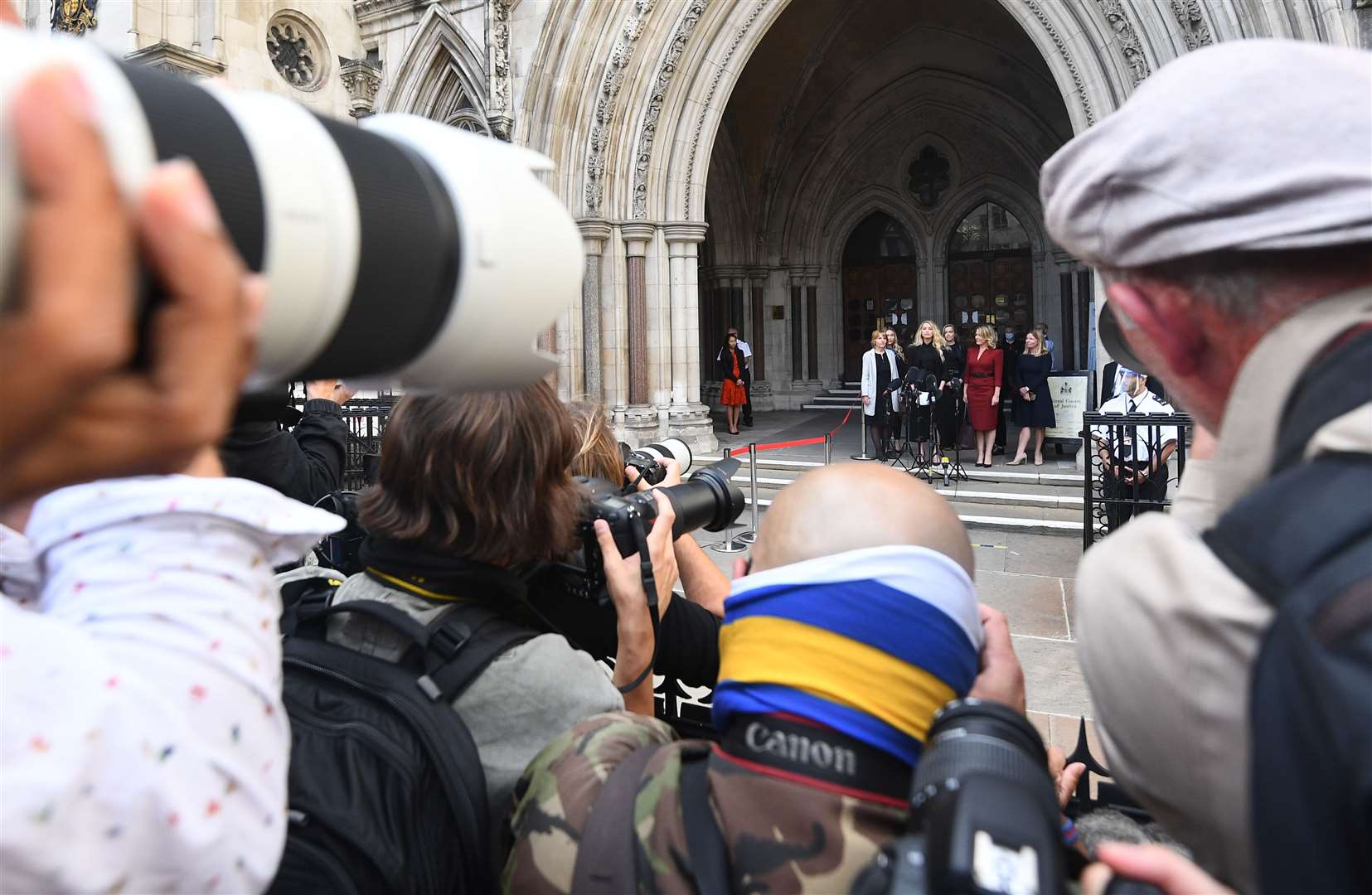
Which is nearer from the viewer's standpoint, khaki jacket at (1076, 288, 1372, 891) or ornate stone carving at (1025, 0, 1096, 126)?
khaki jacket at (1076, 288, 1372, 891)

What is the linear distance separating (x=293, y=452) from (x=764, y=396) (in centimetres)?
1557

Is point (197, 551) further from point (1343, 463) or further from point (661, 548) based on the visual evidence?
point (661, 548)

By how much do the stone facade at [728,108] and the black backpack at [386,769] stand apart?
27.0 ft

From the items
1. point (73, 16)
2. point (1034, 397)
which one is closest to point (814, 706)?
point (1034, 397)

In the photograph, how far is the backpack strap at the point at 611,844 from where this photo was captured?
3.16 ft

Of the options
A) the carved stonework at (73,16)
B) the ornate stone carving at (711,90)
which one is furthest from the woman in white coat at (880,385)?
the carved stonework at (73,16)

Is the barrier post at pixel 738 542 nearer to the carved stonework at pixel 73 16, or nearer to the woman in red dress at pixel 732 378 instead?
the woman in red dress at pixel 732 378

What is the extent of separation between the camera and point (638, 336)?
11352 millimetres

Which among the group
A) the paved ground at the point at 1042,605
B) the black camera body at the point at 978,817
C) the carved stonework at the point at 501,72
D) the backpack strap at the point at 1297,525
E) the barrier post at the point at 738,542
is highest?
the carved stonework at the point at 501,72

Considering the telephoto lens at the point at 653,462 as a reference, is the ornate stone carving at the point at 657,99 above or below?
above

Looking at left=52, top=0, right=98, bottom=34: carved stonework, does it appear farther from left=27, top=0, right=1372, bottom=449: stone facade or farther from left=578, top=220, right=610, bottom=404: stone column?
left=578, top=220, right=610, bottom=404: stone column

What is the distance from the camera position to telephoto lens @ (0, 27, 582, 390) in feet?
1.90

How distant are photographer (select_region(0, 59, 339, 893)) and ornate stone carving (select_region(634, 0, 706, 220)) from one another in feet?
35.4

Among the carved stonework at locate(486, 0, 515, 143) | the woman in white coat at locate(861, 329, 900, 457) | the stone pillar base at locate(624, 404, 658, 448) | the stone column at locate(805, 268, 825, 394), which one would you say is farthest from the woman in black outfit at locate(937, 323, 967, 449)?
the stone column at locate(805, 268, 825, 394)
